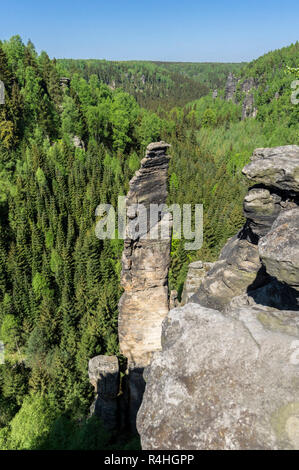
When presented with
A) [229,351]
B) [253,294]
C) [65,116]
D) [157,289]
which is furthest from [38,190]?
[229,351]

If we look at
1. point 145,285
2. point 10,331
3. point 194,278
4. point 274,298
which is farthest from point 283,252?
point 10,331

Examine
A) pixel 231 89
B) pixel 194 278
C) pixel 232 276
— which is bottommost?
pixel 194 278

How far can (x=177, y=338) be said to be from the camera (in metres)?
6.61

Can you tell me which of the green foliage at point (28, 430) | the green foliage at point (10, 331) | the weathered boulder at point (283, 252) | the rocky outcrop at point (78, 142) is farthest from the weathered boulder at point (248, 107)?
the weathered boulder at point (283, 252)

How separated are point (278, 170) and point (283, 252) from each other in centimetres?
377

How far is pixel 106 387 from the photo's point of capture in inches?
735

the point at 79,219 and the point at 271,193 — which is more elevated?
the point at 271,193

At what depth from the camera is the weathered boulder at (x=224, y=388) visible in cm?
507

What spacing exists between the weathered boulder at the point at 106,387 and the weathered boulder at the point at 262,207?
43.5 ft

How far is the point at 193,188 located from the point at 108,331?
44.5 meters

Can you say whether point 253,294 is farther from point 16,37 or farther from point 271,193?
point 16,37

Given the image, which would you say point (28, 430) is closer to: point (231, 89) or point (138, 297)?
point (138, 297)

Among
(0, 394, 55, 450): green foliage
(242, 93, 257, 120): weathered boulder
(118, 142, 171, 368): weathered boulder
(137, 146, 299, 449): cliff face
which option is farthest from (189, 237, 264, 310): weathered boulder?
(242, 93, 257, 120): weathered boulder
